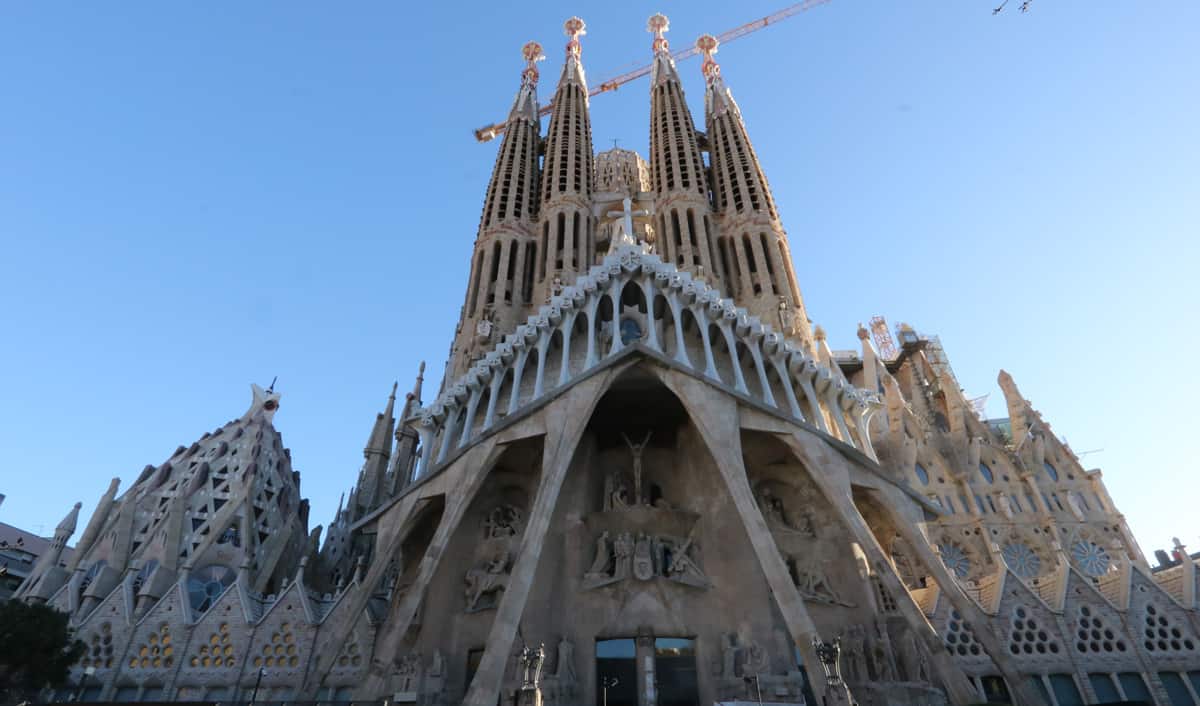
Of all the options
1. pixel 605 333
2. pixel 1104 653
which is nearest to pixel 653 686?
pixel 605 333

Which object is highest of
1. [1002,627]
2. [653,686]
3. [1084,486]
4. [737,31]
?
[737,31]

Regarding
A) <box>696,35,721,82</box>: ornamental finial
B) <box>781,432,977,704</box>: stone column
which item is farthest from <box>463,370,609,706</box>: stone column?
<box>696,35,721,82</box>: ornamental finial

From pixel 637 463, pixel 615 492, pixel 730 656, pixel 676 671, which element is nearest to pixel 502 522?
pixel 615 492

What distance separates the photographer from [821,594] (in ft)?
60.7

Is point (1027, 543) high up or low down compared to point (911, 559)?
up

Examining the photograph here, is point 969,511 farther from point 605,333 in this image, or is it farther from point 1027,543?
point 605,333

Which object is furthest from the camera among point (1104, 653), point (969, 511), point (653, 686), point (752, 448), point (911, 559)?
point (969, 511)

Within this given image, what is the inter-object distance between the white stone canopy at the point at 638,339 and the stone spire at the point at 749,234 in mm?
4332

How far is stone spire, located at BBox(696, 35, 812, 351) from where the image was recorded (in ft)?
87.7

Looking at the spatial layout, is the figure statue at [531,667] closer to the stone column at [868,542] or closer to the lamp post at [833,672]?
the lamp post at [833,672]

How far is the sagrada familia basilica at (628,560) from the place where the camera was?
1711 cm

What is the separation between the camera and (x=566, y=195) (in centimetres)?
3275

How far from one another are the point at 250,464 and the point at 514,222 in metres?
17.1

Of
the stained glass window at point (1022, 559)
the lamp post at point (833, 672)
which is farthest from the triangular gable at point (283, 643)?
the stained glass window at point (1022, 559)
